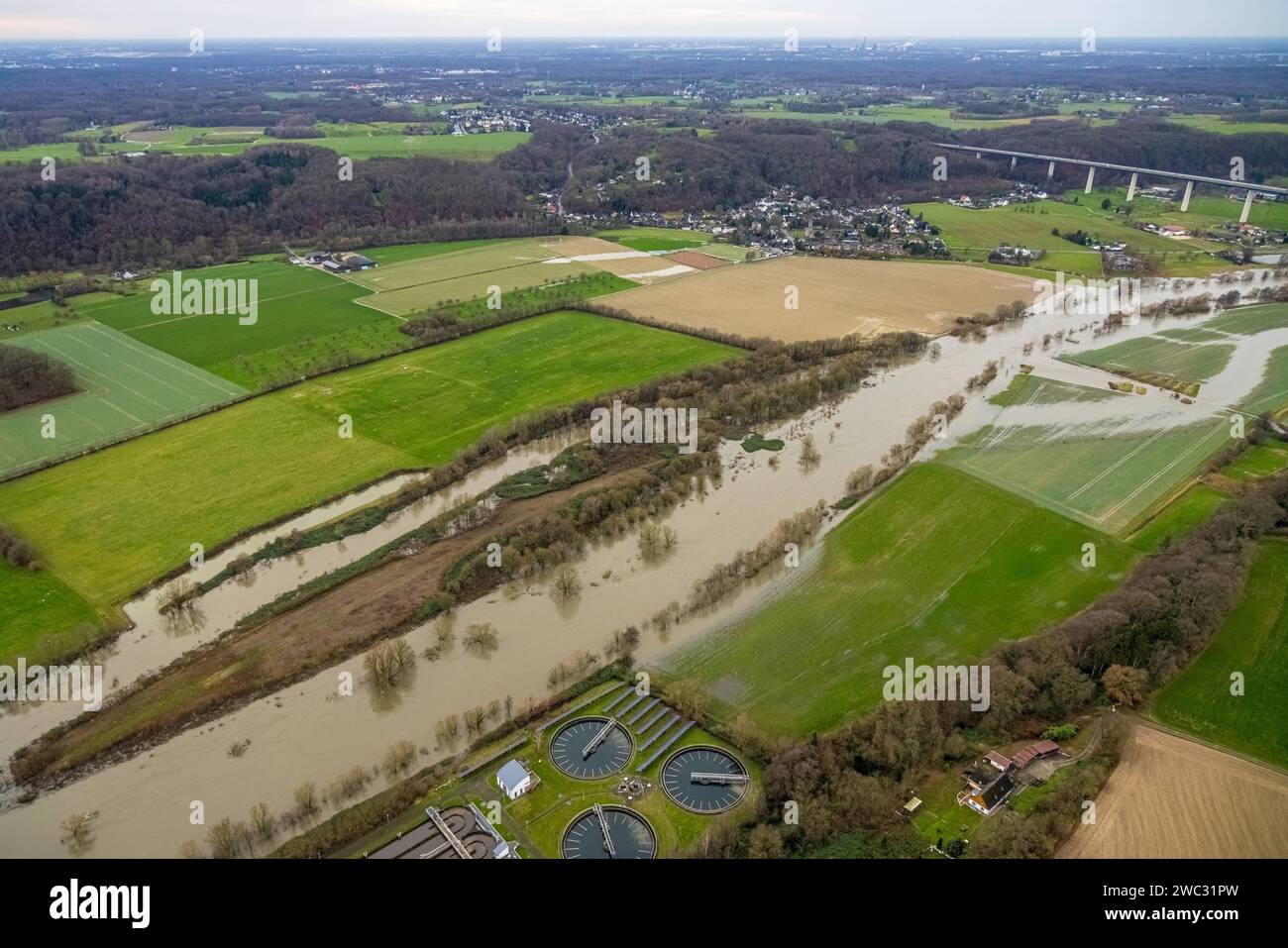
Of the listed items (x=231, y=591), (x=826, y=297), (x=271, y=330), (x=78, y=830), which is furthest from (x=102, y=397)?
(x=826, y=297)

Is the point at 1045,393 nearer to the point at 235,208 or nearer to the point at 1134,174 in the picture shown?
the point at 1134,174

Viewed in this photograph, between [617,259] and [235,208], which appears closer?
[617,259]

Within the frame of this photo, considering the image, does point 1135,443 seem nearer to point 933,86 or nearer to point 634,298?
point 634,298

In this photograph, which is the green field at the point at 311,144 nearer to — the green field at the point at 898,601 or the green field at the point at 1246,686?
the green field at the point at 898,601

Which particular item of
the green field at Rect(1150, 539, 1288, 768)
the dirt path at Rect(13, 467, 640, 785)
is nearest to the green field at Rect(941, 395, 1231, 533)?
the green field at Rect(1150, 539, 1288, 768)

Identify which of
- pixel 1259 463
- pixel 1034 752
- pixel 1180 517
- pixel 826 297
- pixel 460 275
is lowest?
pixel 1034 752

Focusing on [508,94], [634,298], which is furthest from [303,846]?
[508,94]

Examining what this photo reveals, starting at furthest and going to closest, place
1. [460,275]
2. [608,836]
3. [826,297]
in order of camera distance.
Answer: [460,275] < [826,297] < [608,836]

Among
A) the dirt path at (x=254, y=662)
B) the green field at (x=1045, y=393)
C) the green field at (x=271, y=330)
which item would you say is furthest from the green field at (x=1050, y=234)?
the dirt path at (x=254, y=662)
